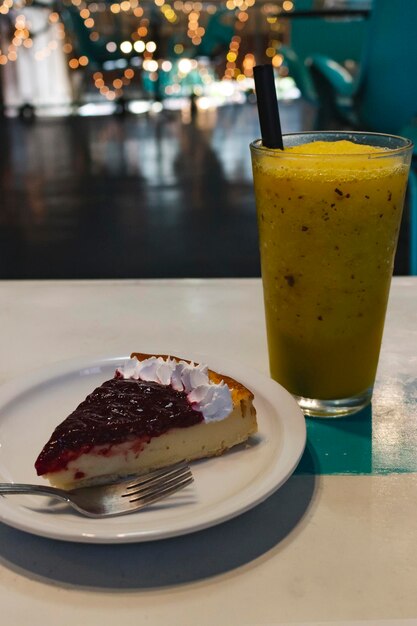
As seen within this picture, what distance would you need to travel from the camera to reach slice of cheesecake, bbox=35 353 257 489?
2.01 ft

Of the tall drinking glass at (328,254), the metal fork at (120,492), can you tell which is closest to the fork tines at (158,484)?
the metal fork at (120,492)

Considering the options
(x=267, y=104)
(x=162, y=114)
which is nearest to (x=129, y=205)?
(x=267, y=104)

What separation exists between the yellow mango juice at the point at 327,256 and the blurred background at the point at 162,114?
1.61 meters

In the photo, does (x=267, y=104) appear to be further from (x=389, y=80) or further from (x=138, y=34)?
(x=138, y=34)

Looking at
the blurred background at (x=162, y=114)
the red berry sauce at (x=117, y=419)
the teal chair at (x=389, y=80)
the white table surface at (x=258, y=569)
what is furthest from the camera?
the blurred background at (x=162, y=114)

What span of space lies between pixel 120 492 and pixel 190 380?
0.13 metres

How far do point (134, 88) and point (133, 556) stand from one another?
8.65 metres

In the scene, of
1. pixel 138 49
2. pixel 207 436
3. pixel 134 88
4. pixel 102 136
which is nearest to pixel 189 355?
pixel 207 436

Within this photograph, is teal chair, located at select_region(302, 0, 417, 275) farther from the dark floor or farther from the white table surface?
the white table surface

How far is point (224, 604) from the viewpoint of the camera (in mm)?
501

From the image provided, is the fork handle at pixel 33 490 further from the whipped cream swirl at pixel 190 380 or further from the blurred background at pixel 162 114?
the blurred background at pixel 162 114

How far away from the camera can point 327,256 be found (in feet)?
2.33

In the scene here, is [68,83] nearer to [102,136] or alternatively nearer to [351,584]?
[102,136]

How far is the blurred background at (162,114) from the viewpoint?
2.78m
